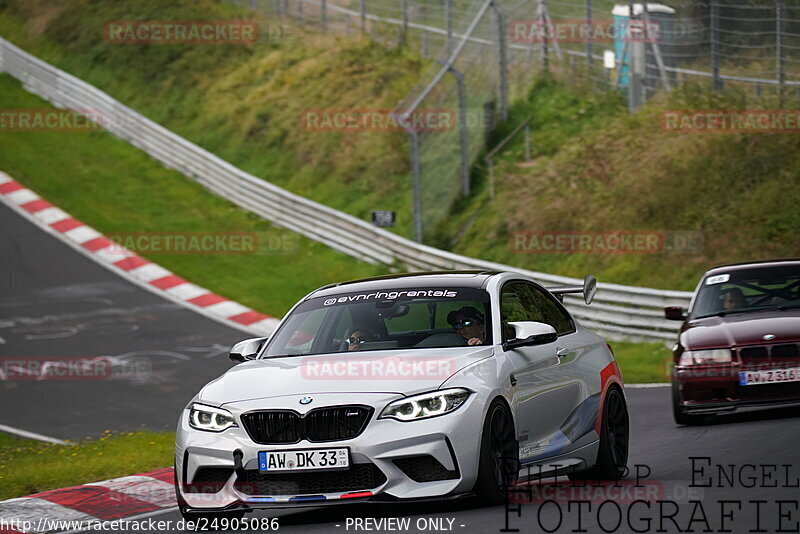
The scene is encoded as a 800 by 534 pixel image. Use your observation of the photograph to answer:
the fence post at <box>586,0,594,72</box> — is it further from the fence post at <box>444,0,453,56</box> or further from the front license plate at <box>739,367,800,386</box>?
the front license plate at <box>739,367,800,386</box>

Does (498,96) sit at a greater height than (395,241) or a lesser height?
greater

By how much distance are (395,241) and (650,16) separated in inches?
289

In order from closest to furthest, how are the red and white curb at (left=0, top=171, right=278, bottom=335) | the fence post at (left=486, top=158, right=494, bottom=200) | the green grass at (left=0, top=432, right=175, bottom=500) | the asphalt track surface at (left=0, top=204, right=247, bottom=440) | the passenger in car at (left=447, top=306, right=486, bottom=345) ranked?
the passenger in car at (left=447, top=306, right=486, bottom=345) → the green grass at (left=0, top=432, right=175, bottom=500) → the asphalt track surface at (left=0, top=204, right=247, bottom=440) → the red and white curb at (left=0, top=171, right=278, bottom=335) → the fence post at (left=486, top=158, right=494, bottom=200)

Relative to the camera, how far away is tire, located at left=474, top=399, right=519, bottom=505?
7406 millimetres

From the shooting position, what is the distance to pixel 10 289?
82.5 ft

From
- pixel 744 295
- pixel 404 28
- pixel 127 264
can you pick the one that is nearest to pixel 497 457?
pixel 744 295

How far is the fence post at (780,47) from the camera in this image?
25.0m

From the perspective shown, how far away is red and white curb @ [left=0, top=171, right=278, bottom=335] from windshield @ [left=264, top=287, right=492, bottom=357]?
45.1ft

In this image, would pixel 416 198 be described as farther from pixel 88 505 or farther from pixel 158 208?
pixel 88 505

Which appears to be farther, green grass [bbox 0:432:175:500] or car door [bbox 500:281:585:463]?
green grass [bbox 0:432:175:500]

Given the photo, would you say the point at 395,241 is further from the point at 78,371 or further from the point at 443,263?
the point at 78,371

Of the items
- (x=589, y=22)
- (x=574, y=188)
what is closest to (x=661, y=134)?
(x=574, y=188)

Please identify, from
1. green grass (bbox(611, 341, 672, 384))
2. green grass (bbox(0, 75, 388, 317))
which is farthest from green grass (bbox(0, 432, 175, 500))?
green grass (bbox(0, 75, 388, 317))

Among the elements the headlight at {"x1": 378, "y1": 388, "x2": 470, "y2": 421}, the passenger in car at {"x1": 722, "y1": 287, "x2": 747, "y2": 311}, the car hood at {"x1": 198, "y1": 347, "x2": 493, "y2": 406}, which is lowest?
the passenger in car at {"x1": 722, "y1": 287, "x2": 747, "y2": 311}
